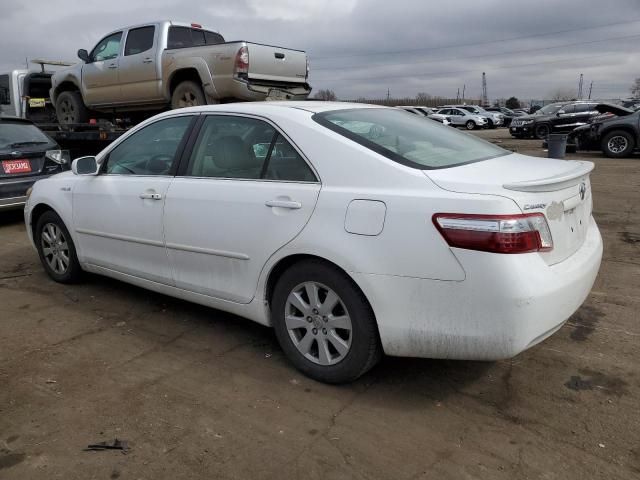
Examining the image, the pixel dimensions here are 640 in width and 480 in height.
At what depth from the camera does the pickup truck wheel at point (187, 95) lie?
29.0 ft

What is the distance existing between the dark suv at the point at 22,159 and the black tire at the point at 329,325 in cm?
578

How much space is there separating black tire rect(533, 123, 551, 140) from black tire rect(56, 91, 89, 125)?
61.3 ft

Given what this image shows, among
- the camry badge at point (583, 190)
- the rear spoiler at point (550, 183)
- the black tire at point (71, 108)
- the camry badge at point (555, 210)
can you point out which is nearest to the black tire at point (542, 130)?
the black tire at point (71, 108)

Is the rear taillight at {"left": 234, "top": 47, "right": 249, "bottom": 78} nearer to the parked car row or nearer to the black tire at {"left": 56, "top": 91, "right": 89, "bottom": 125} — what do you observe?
the black tire at {"left": 56, "top": 91, "right": 89, "bottom": 125}

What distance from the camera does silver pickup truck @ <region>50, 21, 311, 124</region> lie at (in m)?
8.43

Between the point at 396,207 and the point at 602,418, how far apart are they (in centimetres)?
148

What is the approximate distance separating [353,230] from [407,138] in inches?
32.2

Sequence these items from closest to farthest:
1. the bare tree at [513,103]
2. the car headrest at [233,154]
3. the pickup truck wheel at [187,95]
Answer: the car headrest at [233,154] < the pickup truck wheel at [187,95] < the bare tree at [513,103]

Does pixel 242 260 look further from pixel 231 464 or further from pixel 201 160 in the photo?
pixel 231 464

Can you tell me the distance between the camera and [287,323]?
3311 millimetres

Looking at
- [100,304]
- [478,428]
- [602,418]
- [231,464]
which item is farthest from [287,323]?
[100,304]

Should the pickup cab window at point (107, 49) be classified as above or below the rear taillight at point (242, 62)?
above

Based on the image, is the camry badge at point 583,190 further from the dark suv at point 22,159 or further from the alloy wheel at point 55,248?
the dark suv at point 22,159

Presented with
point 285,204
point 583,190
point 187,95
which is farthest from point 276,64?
point 583,190
